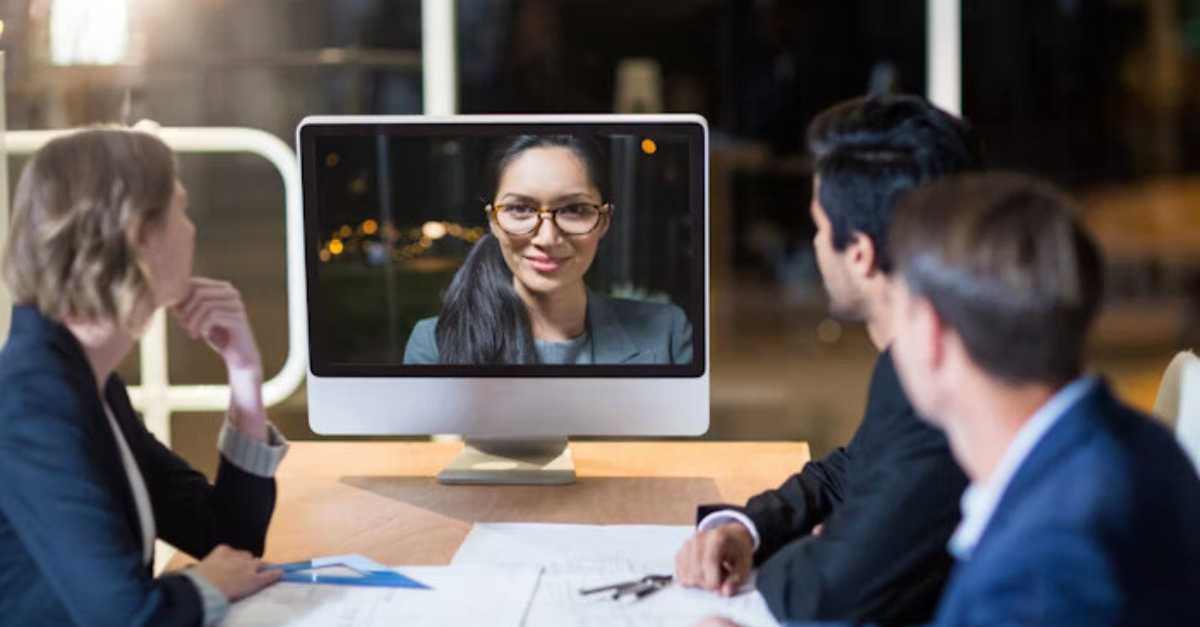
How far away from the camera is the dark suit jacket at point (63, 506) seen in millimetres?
1310

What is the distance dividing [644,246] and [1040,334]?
48.5 inches

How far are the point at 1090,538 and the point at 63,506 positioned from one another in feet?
2.91

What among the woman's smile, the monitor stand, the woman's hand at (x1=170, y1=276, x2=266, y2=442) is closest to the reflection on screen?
the woman's smile

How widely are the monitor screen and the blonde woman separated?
0.55m

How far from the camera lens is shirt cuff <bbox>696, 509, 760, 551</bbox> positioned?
65.0 inches

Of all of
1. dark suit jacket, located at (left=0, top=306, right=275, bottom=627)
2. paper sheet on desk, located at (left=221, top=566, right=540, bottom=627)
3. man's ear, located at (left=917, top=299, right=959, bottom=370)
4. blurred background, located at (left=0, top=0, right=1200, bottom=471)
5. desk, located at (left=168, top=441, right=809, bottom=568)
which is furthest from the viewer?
blurred background, located at (left=0, top=0, right=1200, bottom=471)

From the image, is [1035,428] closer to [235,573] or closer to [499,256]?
[235,573]

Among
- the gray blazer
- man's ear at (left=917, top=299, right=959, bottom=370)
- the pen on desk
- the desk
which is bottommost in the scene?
the desk

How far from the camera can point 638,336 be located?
2023mm

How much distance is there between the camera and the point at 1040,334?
1.00 metres

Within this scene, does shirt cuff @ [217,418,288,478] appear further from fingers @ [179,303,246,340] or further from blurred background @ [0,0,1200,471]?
blurred background @ [0,0,1200,471]

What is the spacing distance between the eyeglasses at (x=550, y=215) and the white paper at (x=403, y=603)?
1.87 ft

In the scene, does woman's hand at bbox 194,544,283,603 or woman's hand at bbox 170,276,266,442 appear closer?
woman's hand at bbox 194,544,283,603

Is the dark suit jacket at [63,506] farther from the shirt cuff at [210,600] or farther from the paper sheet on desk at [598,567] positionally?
the paper sheet on desk at [598,567]
